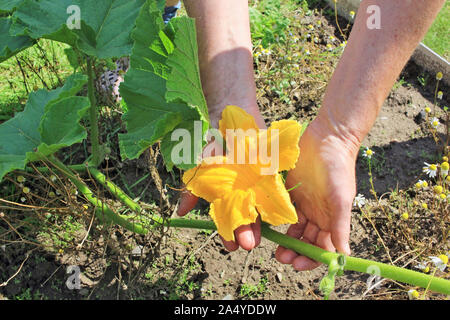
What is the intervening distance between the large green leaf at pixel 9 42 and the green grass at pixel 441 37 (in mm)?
2958

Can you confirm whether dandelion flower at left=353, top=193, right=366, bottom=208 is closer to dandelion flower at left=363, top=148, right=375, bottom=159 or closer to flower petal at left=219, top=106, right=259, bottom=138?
dandelion flower at left=363, top=148, right=375, bottom=159

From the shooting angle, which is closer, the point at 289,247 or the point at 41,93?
the point at 289,247

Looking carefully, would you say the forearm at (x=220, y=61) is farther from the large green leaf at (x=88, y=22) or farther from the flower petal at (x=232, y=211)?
the flower petal at (x=232, y=211)

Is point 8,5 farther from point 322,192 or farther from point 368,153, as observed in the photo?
point 368,153

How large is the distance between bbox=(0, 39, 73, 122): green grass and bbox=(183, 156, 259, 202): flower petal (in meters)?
1.55

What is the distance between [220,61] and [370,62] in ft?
2.27

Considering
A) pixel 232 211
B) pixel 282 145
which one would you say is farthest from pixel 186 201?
pixel 282 145

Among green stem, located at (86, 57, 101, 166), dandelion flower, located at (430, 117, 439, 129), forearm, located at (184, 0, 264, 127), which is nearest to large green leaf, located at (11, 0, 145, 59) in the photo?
green stem, located at (86, 57, 101, 166)

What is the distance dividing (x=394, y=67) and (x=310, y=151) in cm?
52

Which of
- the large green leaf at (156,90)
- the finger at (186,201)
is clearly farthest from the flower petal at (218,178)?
the finger at (186,201)

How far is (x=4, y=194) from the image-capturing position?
2.58 metres

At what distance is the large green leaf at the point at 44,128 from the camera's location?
169 centimetres
